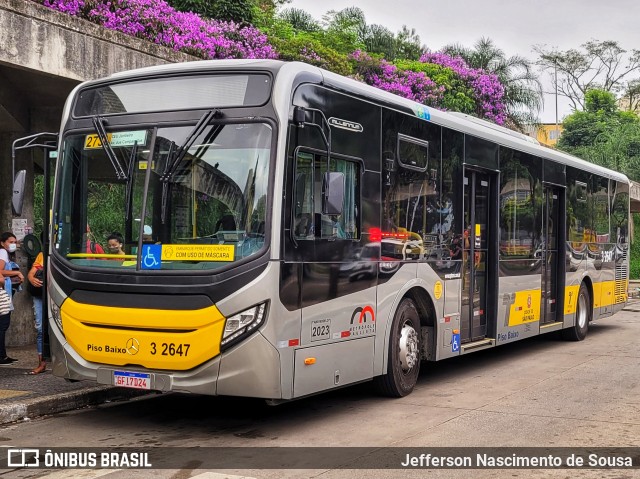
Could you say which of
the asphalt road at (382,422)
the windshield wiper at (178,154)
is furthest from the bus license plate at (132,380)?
the windshield wiper at (178,154)

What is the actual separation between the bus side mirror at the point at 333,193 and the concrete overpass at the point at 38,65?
5.00m

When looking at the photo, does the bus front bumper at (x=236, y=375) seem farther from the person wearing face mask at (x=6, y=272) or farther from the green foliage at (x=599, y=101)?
the green foliage at (x=599, y=101)

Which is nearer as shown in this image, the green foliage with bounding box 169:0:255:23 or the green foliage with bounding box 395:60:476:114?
the green foliage with bounding box 169:0:255:23

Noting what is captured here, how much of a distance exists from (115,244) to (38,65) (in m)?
4.13

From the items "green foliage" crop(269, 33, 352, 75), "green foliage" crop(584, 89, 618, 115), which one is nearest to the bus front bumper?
"green foliage" crop(269, 33, 352, 75)

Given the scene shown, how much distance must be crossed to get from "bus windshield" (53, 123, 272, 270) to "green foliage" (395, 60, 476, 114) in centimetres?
2232

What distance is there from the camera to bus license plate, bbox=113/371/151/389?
730cm

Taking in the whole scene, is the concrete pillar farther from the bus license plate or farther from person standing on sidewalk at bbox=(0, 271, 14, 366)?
the bus license plate

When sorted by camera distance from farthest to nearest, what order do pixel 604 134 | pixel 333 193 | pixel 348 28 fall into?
pixel 604 134 → pixel 348 28 → pixel 333 193

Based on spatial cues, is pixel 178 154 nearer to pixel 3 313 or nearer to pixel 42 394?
pixel 42 394

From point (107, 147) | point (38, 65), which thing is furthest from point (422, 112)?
point (38, 65)

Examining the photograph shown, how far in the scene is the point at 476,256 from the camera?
36.9 ft

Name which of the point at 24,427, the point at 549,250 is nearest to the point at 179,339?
the point at 24,427

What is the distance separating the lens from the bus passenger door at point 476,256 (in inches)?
430
